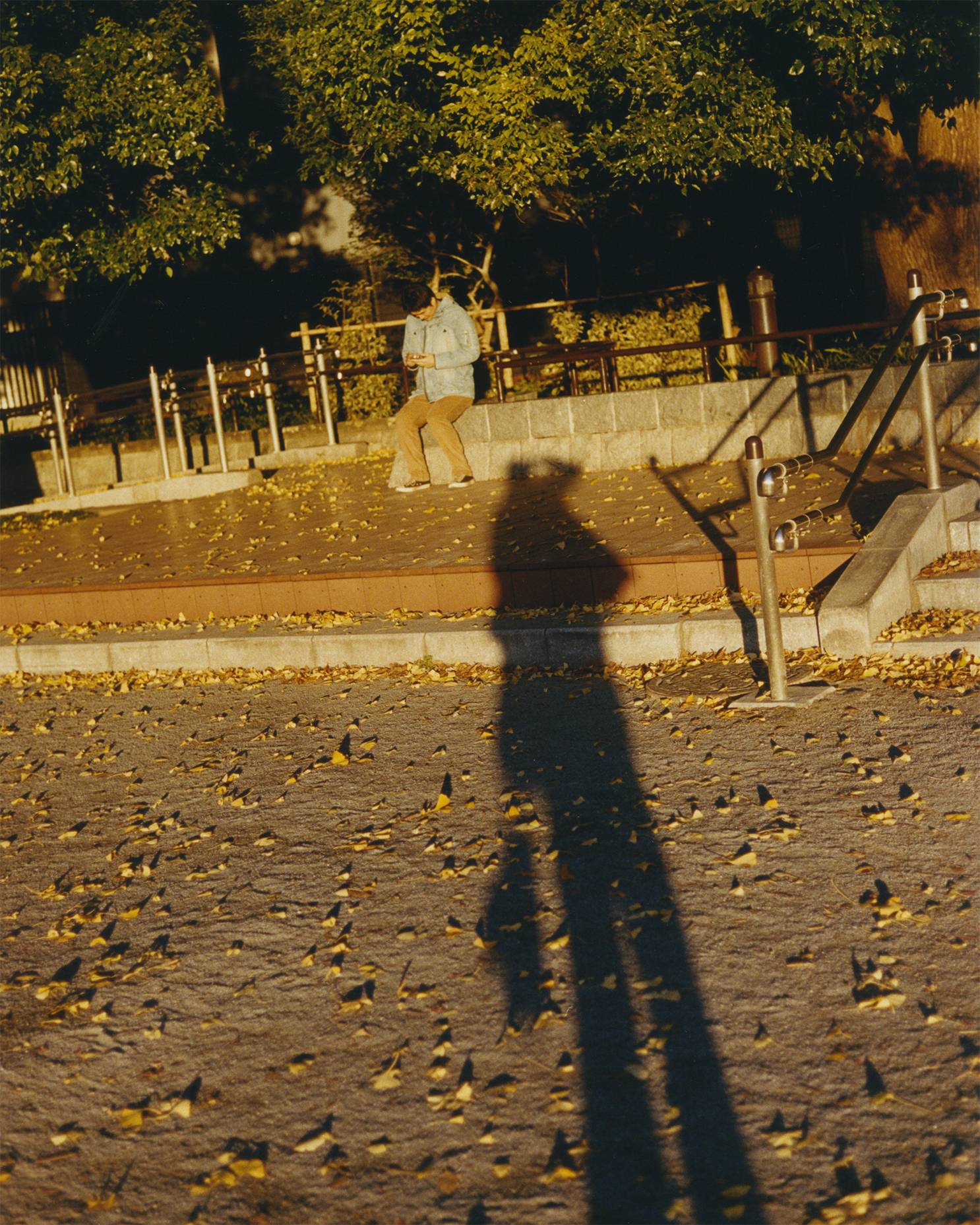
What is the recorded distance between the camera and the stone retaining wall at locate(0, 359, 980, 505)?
35.0 ft

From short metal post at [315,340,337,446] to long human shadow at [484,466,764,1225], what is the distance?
11.0 metres

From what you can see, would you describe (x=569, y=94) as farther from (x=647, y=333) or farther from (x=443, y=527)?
(x=443, y=527)

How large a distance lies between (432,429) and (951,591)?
21.0 ft

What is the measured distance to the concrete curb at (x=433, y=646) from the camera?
699 cm

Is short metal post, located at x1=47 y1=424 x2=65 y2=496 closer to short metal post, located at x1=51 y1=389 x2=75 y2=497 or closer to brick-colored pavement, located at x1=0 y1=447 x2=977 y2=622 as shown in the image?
short metal post, located at x1=51 y1=389 x2=75 y2=497

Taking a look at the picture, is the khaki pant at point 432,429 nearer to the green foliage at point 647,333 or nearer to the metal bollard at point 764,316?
the metal bollard at point 764,316

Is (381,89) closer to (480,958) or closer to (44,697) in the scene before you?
(44,697)

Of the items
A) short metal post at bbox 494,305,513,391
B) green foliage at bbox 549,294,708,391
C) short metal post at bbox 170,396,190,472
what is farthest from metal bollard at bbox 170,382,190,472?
green foliage at bbox 549,294,708,391

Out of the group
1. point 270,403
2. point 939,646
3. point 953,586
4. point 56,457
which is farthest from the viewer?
point 56,457

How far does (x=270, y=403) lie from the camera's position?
1683 centimetres

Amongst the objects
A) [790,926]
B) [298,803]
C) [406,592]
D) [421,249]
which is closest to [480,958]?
[790,926]

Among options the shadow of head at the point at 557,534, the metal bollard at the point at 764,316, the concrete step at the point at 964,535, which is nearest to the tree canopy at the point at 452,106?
the metal bollard at the point at 764,316

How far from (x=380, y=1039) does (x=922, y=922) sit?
150 cm

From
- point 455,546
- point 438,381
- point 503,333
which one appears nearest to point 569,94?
point 503,333
